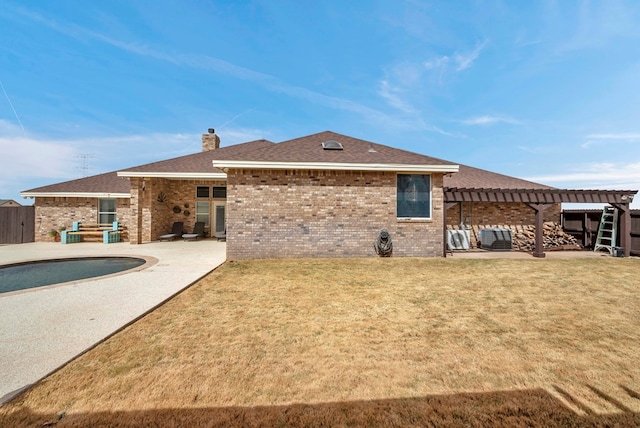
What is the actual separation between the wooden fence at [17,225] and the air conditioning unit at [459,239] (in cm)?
2167

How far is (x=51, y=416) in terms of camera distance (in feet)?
6.82

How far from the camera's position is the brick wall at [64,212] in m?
13.8

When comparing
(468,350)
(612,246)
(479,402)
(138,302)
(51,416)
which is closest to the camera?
(51,416)

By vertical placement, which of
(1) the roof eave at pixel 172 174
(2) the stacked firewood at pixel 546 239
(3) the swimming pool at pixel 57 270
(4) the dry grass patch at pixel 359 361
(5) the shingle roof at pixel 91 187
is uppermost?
(1) the roof eave at pixel 172 174

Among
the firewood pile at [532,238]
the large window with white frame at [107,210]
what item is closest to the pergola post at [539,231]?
the firewood pile at [532,238]

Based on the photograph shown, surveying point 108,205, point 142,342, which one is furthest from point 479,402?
point 108,205

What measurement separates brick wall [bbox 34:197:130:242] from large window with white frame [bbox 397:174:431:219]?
14.4 meters

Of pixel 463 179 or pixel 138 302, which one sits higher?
pixel 463 179

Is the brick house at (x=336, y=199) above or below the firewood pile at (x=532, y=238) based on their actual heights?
above

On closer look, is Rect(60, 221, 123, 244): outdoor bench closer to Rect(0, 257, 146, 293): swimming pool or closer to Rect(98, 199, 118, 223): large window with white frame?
Rect(98, 199, 118, 223): large window with white frame

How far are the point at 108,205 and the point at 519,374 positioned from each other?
18252 mm

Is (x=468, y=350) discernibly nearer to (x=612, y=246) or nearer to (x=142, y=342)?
(x=142, y=342)

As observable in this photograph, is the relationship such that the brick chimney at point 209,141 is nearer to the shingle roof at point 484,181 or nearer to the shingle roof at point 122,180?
the shingle roof at point 122,180

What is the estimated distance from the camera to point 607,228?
38.9 feet
